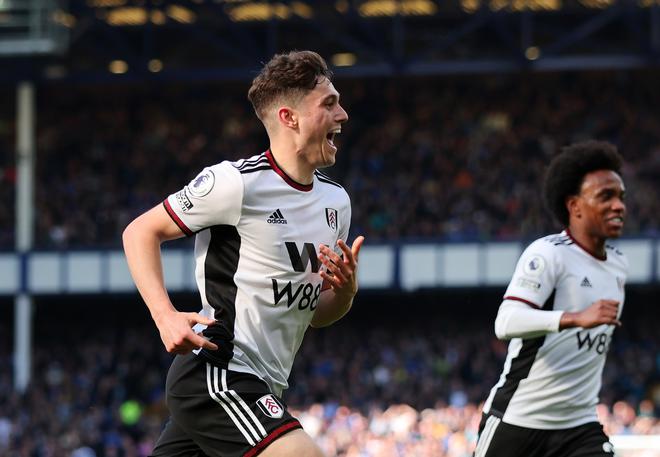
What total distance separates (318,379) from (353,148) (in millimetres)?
7287

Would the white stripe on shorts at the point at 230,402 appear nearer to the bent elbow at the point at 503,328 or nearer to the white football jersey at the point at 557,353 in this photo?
the bent elbow at the point at 503,328

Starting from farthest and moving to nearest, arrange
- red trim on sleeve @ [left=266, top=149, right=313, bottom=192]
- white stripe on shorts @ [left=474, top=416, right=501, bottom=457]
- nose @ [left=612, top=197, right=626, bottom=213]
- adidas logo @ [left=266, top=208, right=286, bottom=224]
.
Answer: nose @ [left=612, top=197, right=626, bottom=213]
white stripe on shorts @ [left=474, top=416, right=501, bottom=457]
red trim on sleeve @ [left=266, top=149, right=313, bottom=192]
adidas logo @ [left=266, top=208, right=286, bottom=224]

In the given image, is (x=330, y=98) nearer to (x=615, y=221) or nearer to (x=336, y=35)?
(x=615, y=221)

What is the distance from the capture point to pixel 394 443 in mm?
15547

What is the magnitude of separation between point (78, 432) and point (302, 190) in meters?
18.0

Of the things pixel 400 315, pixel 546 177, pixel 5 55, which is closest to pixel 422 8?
pixel 400 315

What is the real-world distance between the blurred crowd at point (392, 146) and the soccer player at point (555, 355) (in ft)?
69.5

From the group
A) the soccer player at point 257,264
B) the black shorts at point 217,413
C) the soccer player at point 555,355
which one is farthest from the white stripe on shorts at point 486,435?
the black shorts at point 217,413

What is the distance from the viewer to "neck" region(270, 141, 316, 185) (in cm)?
529

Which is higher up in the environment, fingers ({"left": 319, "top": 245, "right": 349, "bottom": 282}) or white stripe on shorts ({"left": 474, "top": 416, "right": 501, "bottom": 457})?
fingers ({"left": 319, "top": 245, "right": 349, "bottom": 282})

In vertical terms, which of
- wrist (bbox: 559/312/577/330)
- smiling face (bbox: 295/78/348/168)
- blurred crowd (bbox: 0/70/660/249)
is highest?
blurred crowd (bbox: 0/70/660/249)

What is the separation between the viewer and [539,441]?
6285mm

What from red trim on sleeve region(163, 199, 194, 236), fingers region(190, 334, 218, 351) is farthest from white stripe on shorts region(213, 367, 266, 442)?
red trim on sleeve region(163, 199, 194, 236)

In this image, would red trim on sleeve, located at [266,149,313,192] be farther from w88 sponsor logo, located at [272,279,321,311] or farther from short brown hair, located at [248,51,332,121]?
w88 sponsor logo, located at [272,279,321,311]
